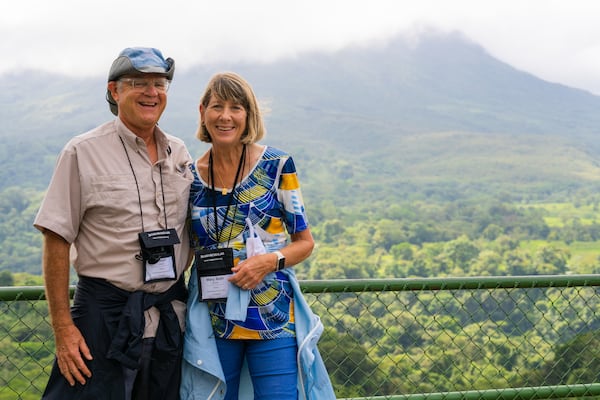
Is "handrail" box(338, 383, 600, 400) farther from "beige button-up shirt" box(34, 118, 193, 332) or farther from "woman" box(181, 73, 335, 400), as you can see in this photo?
"beige button-up shirt" box(34, 118, 193, 332)

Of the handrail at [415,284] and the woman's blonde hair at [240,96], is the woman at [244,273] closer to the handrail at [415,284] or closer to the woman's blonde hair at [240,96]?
the woman's blonde hair at [240,96]

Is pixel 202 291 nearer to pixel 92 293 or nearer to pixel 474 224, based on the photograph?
pixel 92 293

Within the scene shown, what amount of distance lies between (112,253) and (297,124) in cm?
18187

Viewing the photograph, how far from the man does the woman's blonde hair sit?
160 millimetres

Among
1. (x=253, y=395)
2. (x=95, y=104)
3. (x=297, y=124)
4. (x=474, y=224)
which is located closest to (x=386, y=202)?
(x=474, y=224)

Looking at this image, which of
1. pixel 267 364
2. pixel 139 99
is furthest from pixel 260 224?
pixel 139 99

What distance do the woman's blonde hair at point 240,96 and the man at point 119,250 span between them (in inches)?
6.3

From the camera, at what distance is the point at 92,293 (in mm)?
2533

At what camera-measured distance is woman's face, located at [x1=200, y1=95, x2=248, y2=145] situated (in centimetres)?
265

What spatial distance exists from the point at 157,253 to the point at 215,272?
0.70ft

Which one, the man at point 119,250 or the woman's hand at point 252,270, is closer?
the man at point 119,250

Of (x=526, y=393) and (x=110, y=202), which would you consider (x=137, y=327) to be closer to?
(x=110, y=202)

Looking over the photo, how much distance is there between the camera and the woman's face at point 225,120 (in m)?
2.65

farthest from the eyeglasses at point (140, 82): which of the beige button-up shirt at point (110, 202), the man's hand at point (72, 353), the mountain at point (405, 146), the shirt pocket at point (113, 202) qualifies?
the mountain at point (405, 146)
